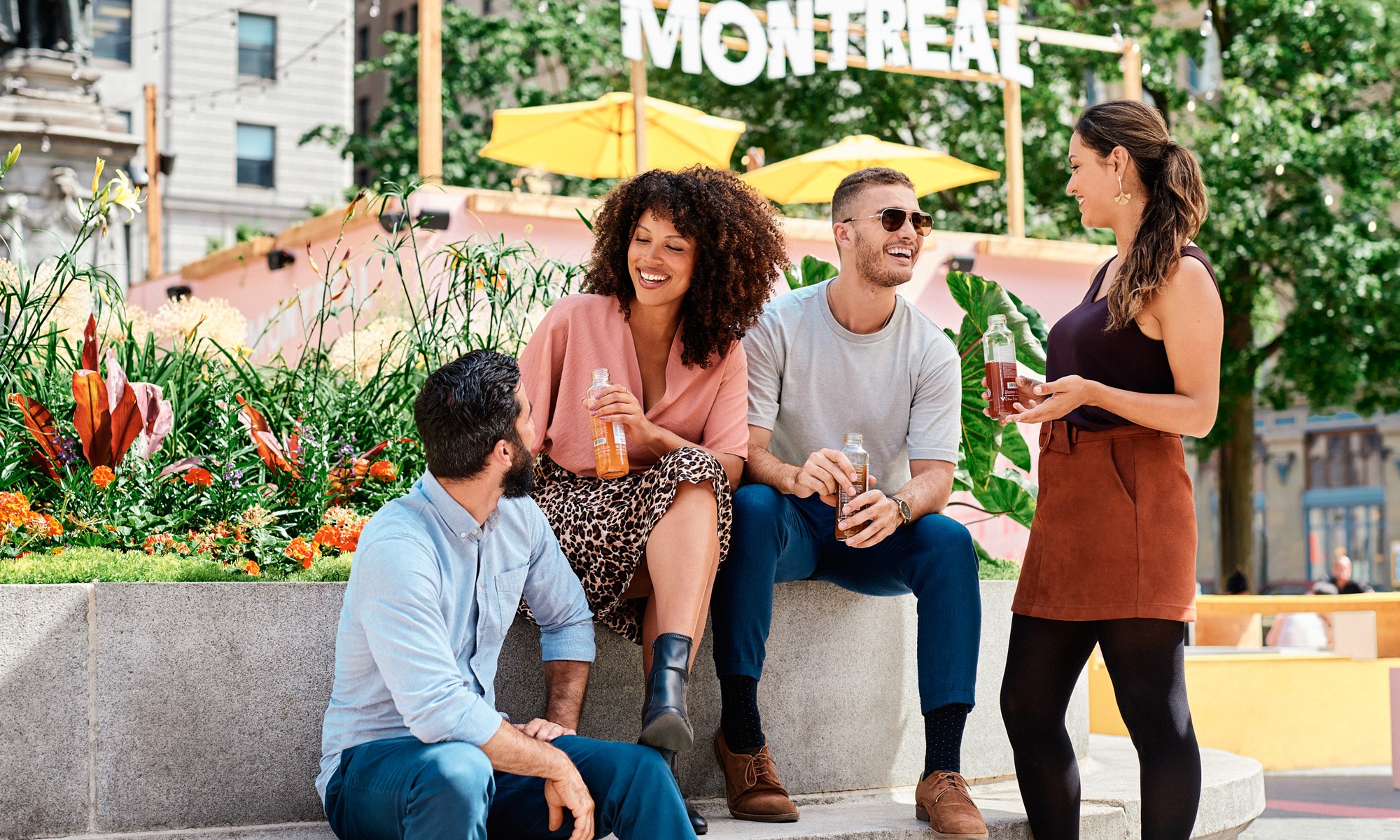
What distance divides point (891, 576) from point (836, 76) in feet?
51.0

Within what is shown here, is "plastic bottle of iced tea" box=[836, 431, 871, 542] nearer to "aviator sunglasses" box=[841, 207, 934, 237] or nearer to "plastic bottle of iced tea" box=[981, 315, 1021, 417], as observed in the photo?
"plastic bottle of iced tea" box=[981, 315, 1021, 417]

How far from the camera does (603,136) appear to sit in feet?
41.0

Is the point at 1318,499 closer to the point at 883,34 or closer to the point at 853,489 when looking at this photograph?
the point at 883,34

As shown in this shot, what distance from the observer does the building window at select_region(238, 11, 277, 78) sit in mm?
36938

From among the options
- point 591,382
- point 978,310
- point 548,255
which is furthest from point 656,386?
point 548,255

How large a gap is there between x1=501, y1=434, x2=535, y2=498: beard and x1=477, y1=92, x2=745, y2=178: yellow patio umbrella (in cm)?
931

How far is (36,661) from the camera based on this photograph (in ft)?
9.82

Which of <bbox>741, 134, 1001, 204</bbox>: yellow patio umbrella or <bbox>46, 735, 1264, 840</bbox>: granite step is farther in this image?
<bbox>741, 134, 1001, 204</bbox>: yellow patio umbrella

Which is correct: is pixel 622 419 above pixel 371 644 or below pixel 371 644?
above

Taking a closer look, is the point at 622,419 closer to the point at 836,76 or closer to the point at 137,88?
the point at 836,76

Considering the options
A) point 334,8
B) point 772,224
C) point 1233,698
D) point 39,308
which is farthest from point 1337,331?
point 334,8

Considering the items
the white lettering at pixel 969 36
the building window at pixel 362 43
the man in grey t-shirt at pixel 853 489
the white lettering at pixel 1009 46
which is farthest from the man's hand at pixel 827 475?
the building window at pixel 362 43

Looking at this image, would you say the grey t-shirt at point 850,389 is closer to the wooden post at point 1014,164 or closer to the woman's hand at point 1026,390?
the woman's hand at point 1026,390

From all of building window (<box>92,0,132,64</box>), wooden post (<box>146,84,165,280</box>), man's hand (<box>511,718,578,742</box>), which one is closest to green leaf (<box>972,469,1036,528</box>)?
man's hand (<box>511,718,578,742</box>)
